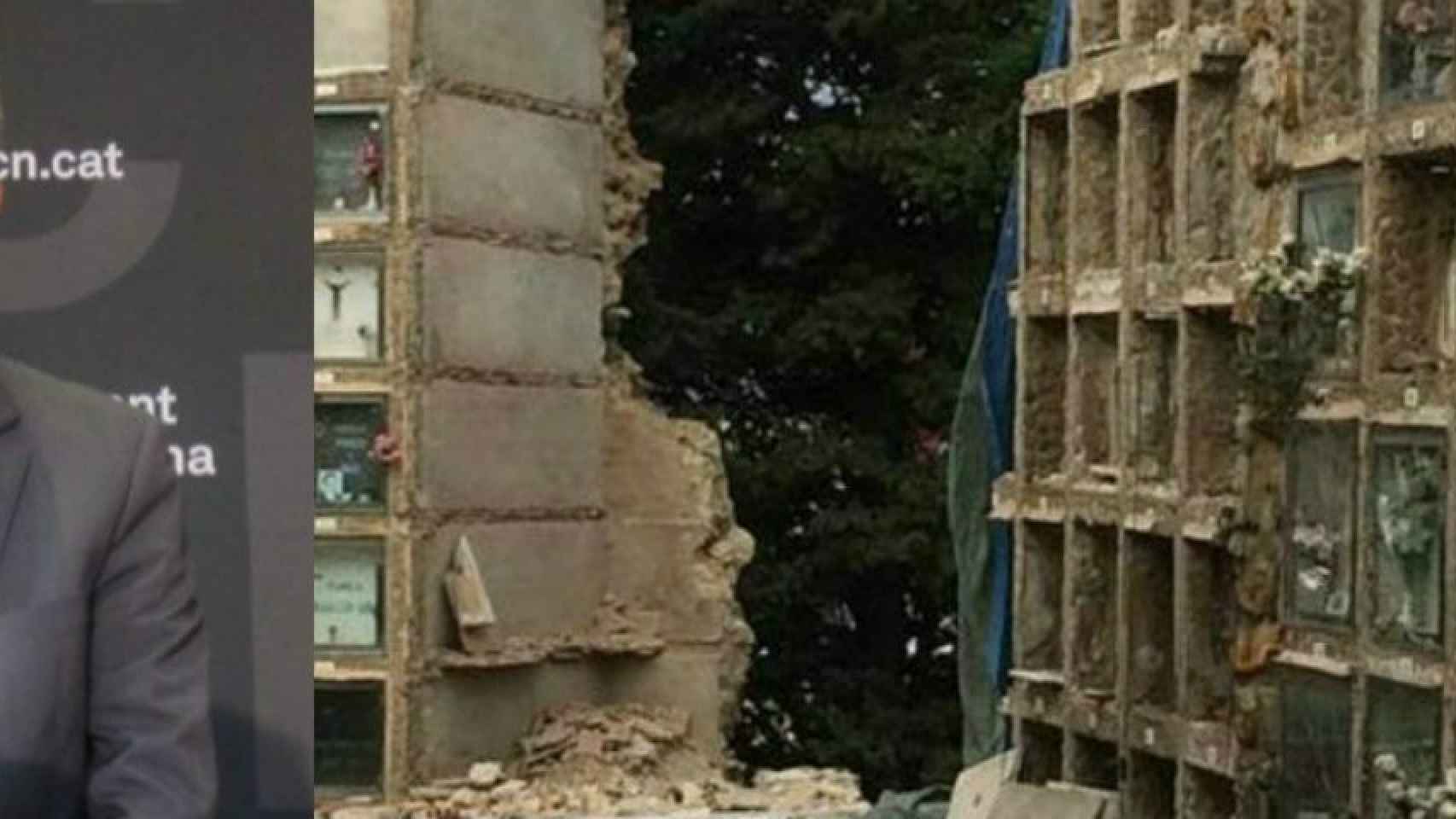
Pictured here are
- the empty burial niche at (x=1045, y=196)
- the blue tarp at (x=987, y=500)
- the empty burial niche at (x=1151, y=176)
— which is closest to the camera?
the empty burial niche at (x=1151, y=176)

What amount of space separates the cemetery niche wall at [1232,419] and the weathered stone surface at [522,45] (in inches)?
54.7

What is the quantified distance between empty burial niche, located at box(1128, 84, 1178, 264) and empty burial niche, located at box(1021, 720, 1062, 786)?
3.89 ft

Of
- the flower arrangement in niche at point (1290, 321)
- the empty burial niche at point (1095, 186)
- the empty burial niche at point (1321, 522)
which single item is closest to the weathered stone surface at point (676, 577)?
the empty burial niche at point (1095, 186)

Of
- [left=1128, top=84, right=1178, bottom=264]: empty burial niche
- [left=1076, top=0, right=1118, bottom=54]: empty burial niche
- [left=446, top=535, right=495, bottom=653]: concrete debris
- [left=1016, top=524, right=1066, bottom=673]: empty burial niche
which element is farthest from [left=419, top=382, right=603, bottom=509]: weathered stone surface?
[left=1128, top=84, right=1178, bottom=264]: empty burial niche

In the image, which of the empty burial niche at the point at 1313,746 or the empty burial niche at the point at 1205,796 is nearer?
the empty burial niche at the point at 1313,746

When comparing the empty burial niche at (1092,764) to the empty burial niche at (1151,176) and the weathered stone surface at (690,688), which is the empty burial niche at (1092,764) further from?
the weathered stone surface at (690,688)

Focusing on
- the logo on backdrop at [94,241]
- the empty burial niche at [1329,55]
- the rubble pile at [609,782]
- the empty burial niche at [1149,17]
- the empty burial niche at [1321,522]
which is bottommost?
the rubble pile at [609,782]

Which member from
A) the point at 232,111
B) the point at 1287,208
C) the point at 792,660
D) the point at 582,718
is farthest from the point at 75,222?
the point at 792,660

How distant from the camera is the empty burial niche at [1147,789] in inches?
238

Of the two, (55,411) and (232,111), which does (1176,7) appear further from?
(55,411)

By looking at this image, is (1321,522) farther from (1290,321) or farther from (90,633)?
(90,633)

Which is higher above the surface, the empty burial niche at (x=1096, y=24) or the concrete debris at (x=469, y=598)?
the empty burial niche at (x=1096, y=24)

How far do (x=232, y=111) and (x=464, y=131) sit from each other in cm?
424

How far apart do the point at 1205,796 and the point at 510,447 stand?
86.8 inches
